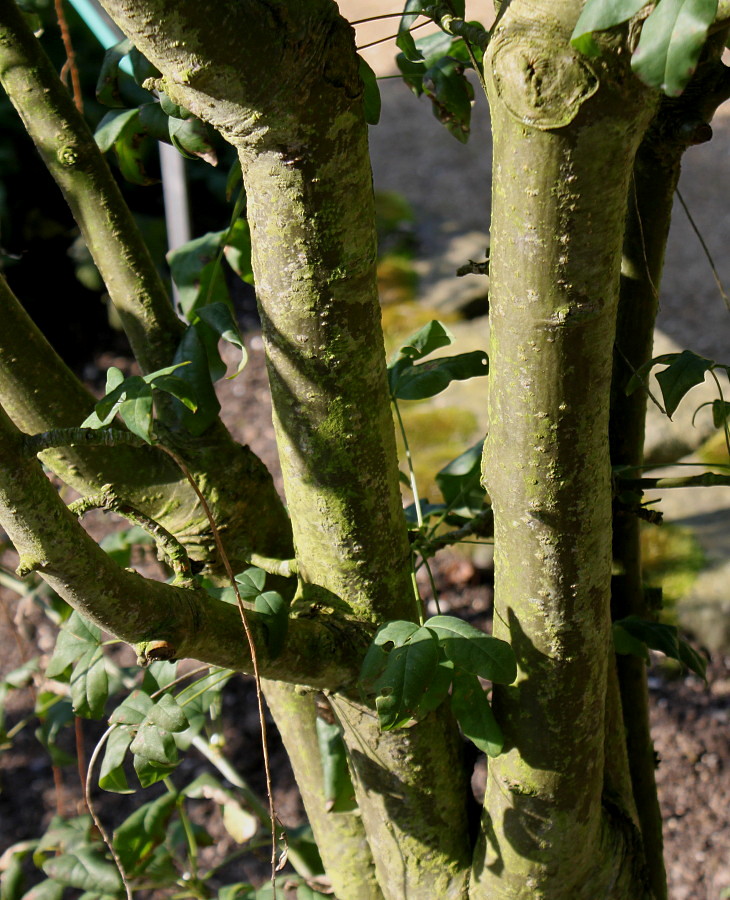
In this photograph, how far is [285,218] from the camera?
715 millimetres

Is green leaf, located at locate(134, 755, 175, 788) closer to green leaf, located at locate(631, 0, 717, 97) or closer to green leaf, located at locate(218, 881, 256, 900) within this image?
green leaf, located at locate(218, 881, 256, 900)

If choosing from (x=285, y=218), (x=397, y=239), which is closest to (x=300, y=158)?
(x=285, y=218)

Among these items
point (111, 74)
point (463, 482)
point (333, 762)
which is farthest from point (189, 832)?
point (111, 74)

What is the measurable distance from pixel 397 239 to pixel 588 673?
409cm

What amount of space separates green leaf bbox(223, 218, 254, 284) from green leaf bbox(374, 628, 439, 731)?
0.53m

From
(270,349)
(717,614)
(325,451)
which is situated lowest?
(717,614)

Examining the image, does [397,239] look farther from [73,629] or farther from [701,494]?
[73,629]

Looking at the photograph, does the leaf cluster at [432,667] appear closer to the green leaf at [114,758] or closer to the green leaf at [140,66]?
the green leaf at [114,758]

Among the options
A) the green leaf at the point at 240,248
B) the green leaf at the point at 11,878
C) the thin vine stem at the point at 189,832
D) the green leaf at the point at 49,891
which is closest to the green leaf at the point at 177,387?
the green leaf at the point at 240,248

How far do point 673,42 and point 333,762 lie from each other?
2.98 feet

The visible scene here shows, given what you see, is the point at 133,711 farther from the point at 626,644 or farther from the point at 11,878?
the point at 11,878

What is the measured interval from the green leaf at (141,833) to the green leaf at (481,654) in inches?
32.0

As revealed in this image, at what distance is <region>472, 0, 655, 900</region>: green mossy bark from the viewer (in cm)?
54

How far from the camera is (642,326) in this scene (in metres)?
0.97
